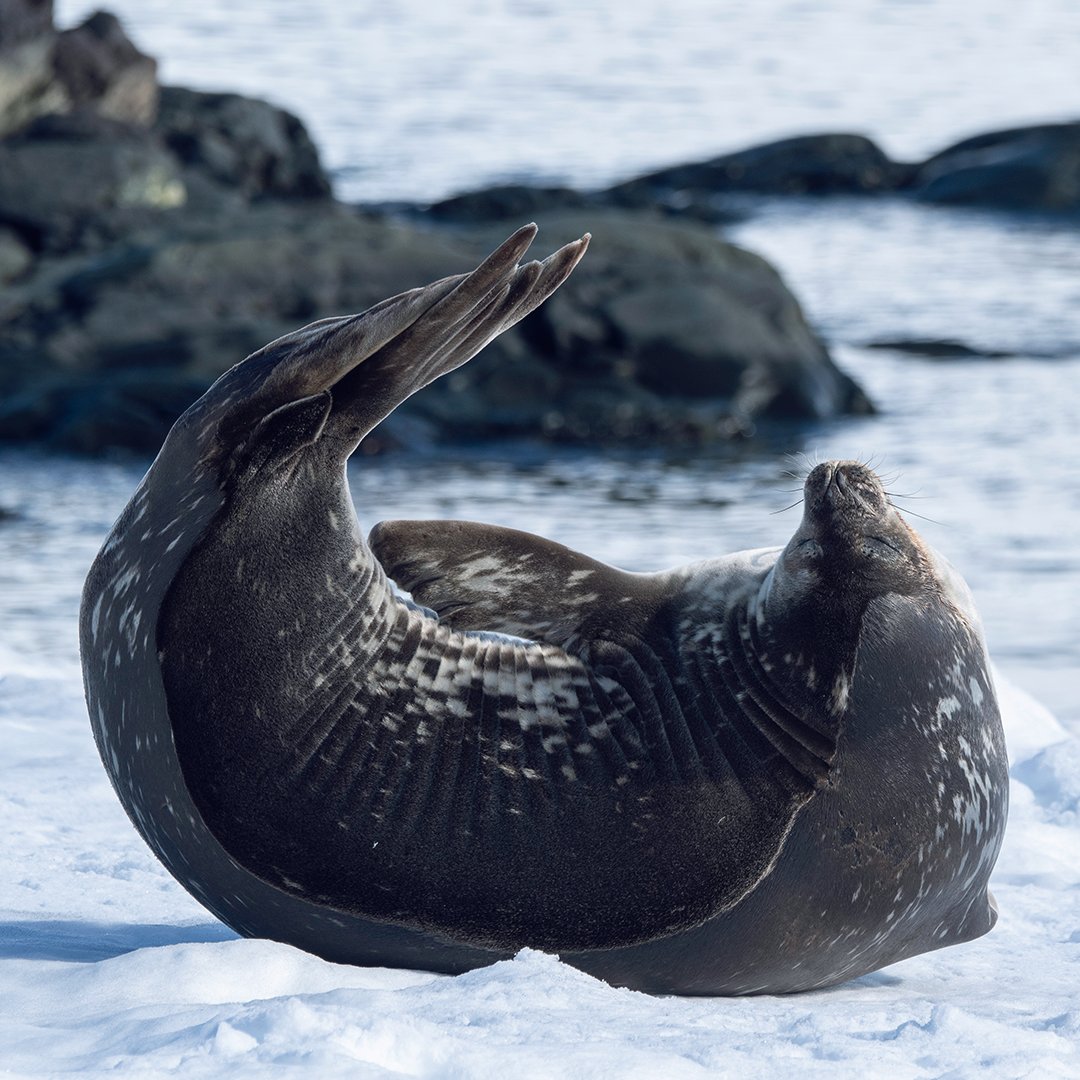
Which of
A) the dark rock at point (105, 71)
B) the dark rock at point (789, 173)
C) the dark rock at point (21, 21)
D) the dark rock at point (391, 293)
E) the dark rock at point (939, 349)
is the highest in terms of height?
the dark rock at point (21, 21)

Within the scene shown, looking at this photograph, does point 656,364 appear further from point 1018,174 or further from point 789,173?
point 789,173

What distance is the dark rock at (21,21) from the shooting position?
1981 centimetres

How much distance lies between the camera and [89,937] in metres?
4.00

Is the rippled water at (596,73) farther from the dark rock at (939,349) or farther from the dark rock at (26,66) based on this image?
the dark rock at (939,349)

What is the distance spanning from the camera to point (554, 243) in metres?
16.4

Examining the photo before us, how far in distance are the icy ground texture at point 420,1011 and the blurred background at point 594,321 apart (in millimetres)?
1315

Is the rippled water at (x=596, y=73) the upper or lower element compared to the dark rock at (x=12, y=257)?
upper

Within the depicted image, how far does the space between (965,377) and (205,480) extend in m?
12.9

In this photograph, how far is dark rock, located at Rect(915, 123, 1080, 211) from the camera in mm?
24594

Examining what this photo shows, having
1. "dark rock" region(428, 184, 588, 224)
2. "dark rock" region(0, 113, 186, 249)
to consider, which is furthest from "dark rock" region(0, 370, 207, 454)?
"dark rock" region(428, 184, 588, 224)

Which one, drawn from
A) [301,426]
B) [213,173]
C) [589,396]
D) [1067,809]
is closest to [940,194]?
[213,173]

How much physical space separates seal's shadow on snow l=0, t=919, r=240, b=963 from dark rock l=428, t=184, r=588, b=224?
721 inches

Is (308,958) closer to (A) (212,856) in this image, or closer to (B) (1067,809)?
(A) (212,856)

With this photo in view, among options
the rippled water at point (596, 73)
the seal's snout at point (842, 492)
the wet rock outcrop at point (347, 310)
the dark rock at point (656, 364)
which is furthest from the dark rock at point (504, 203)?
the seal's snout at point (842, 492)
